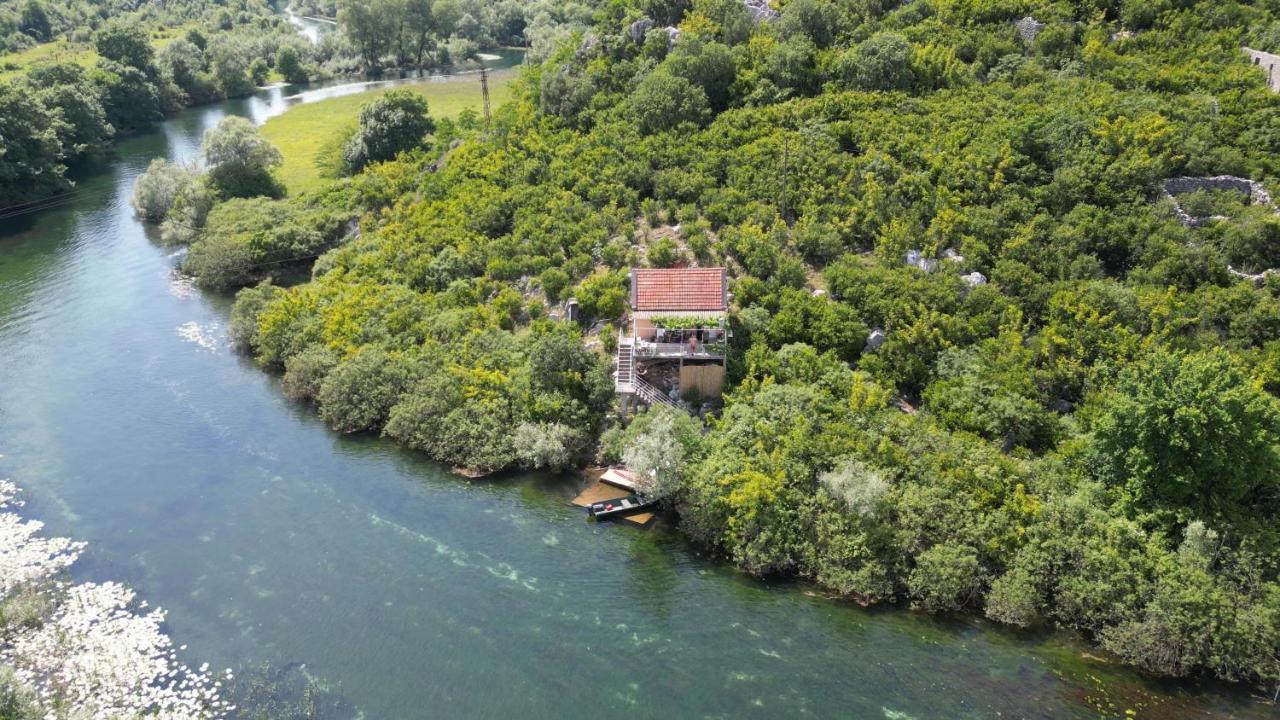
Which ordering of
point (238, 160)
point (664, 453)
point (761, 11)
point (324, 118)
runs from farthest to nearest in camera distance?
point (324, 118), point (238, 160), point (761, 11), point (664, 453)

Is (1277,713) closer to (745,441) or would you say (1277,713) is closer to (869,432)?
(869,432)

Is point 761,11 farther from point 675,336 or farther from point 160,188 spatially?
point 160,188

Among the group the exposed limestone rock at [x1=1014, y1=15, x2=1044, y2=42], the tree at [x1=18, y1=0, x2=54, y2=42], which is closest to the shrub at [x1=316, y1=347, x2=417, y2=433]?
the exposed limestone rock at [x1=1014, y1=15, x2=1044, y2=42]

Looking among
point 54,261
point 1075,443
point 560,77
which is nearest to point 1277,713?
point 1075,443

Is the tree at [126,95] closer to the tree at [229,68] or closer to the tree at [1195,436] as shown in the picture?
the tree at [229,68]

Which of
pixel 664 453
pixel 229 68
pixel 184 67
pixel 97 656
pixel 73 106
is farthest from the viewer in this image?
pixel 229 68

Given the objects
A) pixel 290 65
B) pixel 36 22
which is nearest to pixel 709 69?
pixel 290 65
